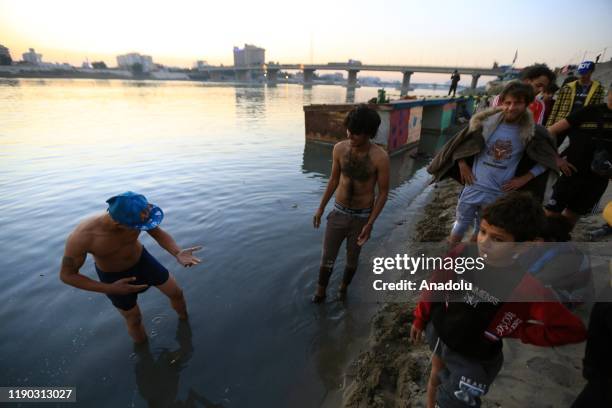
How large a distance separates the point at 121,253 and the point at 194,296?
67.3 inches

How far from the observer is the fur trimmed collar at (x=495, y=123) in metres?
2.85

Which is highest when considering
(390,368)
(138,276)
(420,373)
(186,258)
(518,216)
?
(518,216)

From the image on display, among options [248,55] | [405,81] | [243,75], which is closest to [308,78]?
[243,75]

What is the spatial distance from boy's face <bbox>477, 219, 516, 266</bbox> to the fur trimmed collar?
75.3 inches

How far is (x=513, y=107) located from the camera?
280cm

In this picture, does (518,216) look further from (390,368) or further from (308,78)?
(308,78)

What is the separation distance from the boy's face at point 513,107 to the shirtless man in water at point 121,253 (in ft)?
11.2

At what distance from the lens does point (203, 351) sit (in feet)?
11.1

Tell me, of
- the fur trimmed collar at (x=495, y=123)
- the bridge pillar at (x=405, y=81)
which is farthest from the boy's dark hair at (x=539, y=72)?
the bridge pillar at (x=405, y=81)

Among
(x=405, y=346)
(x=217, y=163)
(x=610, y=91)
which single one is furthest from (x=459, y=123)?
(x=405, y=346)

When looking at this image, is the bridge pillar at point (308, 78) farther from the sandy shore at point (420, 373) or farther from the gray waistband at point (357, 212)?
the sandy shore at point (420, 373)

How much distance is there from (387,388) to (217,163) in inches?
376

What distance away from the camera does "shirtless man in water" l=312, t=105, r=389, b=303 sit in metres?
3.07

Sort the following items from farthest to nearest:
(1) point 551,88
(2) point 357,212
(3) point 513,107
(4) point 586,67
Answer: (1) point 551,88 → (4) point 586,67 → (2) point 357,212 → (3) point 513,107
